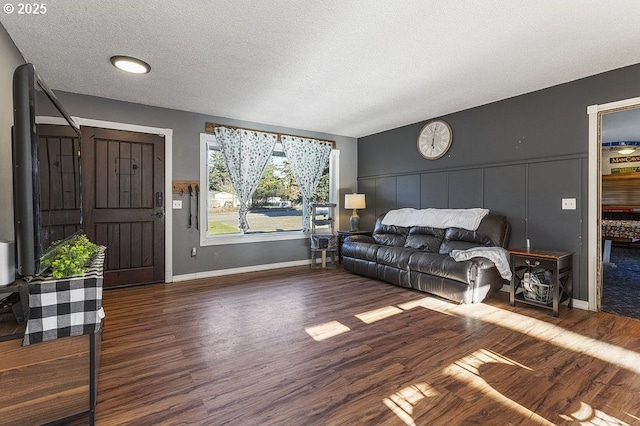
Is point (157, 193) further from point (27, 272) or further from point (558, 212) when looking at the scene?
point (558, 212)

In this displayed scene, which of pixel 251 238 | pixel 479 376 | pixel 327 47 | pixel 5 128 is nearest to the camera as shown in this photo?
pixel 479 376

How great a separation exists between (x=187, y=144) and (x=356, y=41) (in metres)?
3.06

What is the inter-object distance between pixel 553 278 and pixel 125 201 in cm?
515

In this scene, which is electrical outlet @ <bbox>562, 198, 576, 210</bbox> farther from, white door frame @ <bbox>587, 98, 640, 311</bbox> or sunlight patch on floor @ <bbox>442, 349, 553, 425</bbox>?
sunlight patch on floor @ <bbox>442, 349, 553, 425</bbox>

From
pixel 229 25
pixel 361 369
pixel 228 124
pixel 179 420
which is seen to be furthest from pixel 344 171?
pixel 179 420

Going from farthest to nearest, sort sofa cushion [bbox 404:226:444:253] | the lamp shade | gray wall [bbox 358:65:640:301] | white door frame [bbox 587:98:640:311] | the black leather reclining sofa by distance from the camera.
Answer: the lamp shade → sofa cushion [bbox 404:226:444:253] → the black leather reclining sofa → gray wall [bbox 358:65:640:301] → white door frame [bbox 587:98:640:311]

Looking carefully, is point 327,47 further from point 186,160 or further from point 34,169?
point 186,160

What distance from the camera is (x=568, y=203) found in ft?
11.2

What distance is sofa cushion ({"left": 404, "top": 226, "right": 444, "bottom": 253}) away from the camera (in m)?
4.28

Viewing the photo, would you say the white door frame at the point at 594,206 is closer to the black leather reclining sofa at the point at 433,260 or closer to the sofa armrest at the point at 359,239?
the black leather reclining sofa at the point at 433,260

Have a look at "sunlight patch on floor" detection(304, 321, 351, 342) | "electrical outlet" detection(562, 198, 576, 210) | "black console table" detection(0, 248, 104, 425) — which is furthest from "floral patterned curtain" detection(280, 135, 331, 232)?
"black console table" detection(0, 248, 104, 425)

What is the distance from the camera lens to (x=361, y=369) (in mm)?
2096

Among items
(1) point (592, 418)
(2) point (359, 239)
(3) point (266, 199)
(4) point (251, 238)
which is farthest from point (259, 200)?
(1) point (592, 418)

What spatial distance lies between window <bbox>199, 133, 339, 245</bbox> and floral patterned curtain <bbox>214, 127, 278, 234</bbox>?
0.15 m
